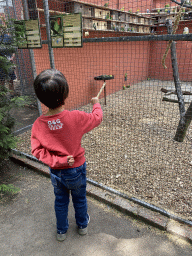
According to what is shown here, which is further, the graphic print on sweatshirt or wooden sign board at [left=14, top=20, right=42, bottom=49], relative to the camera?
wooden sign board at [left=14, top=20, right=42, bottom=49]

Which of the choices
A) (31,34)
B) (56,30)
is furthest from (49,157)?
(31,34)

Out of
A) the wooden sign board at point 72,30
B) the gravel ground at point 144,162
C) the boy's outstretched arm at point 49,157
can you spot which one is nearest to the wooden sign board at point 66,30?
the wooden sign board at point 72,30

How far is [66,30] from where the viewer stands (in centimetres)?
237

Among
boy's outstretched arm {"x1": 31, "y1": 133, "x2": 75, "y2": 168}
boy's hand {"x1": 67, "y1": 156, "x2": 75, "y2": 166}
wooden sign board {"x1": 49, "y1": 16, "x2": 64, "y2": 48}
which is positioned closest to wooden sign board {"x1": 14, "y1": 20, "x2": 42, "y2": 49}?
wooden sign board {"x1": 49, "y1": 16, "x2": 64, "y2": 48}

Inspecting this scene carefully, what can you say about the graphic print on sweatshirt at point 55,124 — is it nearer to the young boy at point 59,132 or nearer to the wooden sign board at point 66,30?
the young boy at point 59,132

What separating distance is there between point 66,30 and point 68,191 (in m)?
1.93

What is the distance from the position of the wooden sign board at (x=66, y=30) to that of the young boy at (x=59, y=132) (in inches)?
45.9

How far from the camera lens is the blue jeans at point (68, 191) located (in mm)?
1567

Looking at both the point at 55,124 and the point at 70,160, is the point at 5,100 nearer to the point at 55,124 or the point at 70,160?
the point at 55,124

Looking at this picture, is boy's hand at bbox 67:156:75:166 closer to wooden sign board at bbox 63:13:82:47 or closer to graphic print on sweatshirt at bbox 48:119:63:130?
graphic print on sweatshirt at bbox 48:119:63:130

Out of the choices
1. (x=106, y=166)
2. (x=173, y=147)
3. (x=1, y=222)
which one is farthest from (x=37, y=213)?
(x=173, y=147)

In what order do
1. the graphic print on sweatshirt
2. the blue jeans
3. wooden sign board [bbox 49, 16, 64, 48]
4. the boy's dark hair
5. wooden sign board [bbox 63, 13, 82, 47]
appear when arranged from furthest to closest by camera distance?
1. wooden sign board [bbox 49, 16, 64, 48]
2. wooden sign board [bbox 63, 13, 82, 47]
3. the blue jeans
4. the graphic print on sweatshirt
5. the boy's dark hair

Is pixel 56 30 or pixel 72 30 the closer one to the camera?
pixel 72 30

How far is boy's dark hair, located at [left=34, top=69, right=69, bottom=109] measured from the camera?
4.18ft
